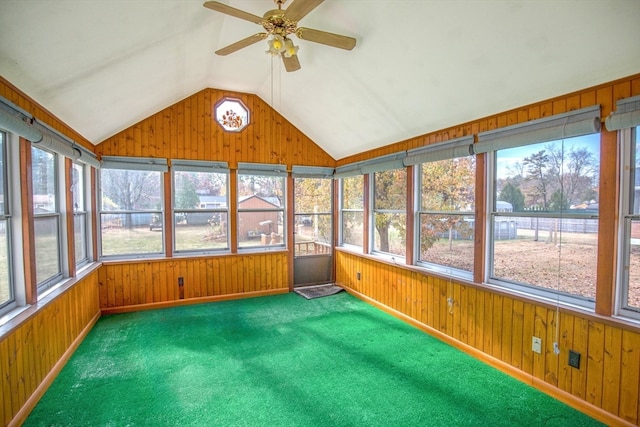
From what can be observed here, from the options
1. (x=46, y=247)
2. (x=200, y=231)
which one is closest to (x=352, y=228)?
(x=200, y=231)

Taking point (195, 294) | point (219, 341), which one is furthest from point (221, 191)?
point (219, 341)

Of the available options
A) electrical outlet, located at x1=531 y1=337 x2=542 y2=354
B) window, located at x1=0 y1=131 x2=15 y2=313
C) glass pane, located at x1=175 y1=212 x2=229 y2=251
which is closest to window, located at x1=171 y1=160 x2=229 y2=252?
glass pane, located at x1=175 y1=212 x2=229 y2=251

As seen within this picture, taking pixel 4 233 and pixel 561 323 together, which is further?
pixel 561 323

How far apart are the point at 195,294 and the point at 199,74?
124 inches

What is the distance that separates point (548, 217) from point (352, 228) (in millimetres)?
3191

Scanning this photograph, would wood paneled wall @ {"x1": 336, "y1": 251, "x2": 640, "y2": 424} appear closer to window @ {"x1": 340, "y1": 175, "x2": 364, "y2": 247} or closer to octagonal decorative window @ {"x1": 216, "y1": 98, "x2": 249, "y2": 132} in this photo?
window @ {"x1": 340, "y1": 175, "x2": 364, "y2": 247}

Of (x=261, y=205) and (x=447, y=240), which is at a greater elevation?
(x=261, y=205)

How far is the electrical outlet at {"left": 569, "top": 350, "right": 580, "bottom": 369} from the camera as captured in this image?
7.83ft

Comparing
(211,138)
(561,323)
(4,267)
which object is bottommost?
(561,323)

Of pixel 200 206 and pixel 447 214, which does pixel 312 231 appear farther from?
pixel 447 214

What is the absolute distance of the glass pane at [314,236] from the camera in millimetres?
5703

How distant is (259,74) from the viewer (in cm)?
442

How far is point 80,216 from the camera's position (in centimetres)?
410

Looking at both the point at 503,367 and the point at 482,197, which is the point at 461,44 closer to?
the point at 482,197
